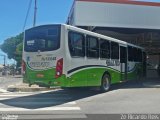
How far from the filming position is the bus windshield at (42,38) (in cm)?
1527

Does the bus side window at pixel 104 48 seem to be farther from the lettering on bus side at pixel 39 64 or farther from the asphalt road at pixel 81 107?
the lettering on bus side at pixel 39 64

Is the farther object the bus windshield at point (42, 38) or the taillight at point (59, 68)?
the bus windshield at point (42, 38)

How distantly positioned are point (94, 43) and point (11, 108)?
6047 mm

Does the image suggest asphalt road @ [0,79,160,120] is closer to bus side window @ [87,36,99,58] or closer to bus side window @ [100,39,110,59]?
bus side window @ [87,36,99,58]

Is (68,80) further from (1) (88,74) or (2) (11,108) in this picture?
(2) (11,108)

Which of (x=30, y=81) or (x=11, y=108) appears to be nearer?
(x=11, y=108)

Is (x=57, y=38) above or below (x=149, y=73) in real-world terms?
above

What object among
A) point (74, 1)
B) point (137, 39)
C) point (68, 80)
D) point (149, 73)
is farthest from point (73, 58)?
point (149, 73)

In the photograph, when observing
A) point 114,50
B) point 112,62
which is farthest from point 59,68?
point 114,50

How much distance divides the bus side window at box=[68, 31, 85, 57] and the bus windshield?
592 mm

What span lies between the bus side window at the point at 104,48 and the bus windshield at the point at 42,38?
12.0 feet

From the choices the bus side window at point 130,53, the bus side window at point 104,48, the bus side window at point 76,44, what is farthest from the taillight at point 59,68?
the bus side window at point 130,53

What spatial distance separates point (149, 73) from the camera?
38531 mm

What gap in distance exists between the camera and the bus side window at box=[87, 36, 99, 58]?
55.5 ft
